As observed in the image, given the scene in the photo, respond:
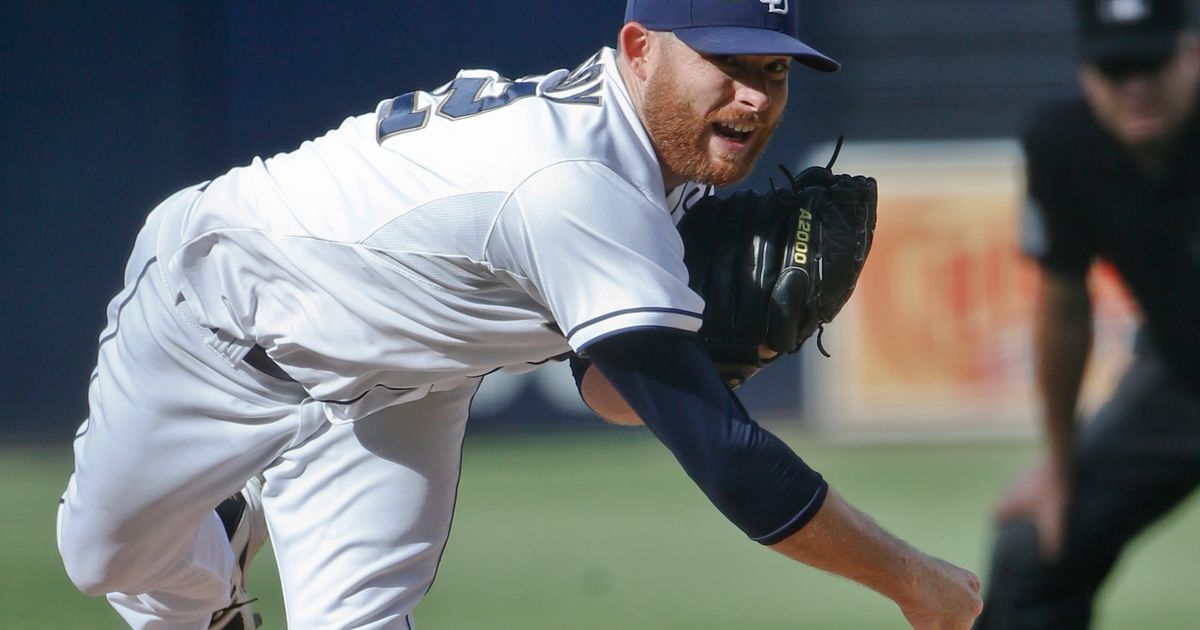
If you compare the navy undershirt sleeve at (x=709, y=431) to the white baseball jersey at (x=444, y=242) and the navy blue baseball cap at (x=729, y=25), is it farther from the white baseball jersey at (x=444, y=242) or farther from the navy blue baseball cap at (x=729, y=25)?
the navy blue baseball cap at (x=729, y=25)

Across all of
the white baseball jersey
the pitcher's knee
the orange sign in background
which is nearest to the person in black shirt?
the white baseball jersey

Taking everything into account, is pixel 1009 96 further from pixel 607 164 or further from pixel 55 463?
pixel 607 164

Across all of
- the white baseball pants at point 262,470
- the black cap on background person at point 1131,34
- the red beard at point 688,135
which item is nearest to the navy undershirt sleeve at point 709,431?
the red beard at point 688,135

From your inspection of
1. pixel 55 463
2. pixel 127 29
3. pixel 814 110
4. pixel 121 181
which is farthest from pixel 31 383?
pixel 814 110

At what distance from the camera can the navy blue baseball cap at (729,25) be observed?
237cm

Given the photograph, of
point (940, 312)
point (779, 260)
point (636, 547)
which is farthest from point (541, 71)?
point (779, 260)

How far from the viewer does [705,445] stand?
2270 millimetres

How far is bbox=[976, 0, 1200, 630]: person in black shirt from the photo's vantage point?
3.57 m

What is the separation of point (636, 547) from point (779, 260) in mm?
2743

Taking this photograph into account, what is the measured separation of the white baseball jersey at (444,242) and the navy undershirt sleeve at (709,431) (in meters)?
0.05

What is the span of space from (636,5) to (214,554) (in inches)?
56.9

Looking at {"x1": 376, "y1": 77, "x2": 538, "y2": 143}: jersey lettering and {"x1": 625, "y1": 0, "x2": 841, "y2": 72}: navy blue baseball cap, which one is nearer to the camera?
{"x1": 625, "y1": 0, "x2": 841, "y2": 72}: navy blue baseball cap

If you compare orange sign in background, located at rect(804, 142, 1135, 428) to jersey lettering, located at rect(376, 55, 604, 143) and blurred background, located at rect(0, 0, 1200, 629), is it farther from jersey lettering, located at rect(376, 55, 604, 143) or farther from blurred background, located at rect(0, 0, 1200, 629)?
jersey lettering, located at rect(376, 55, 604, 143)

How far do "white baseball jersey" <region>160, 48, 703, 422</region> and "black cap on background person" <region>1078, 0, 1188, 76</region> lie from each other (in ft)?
5.78
